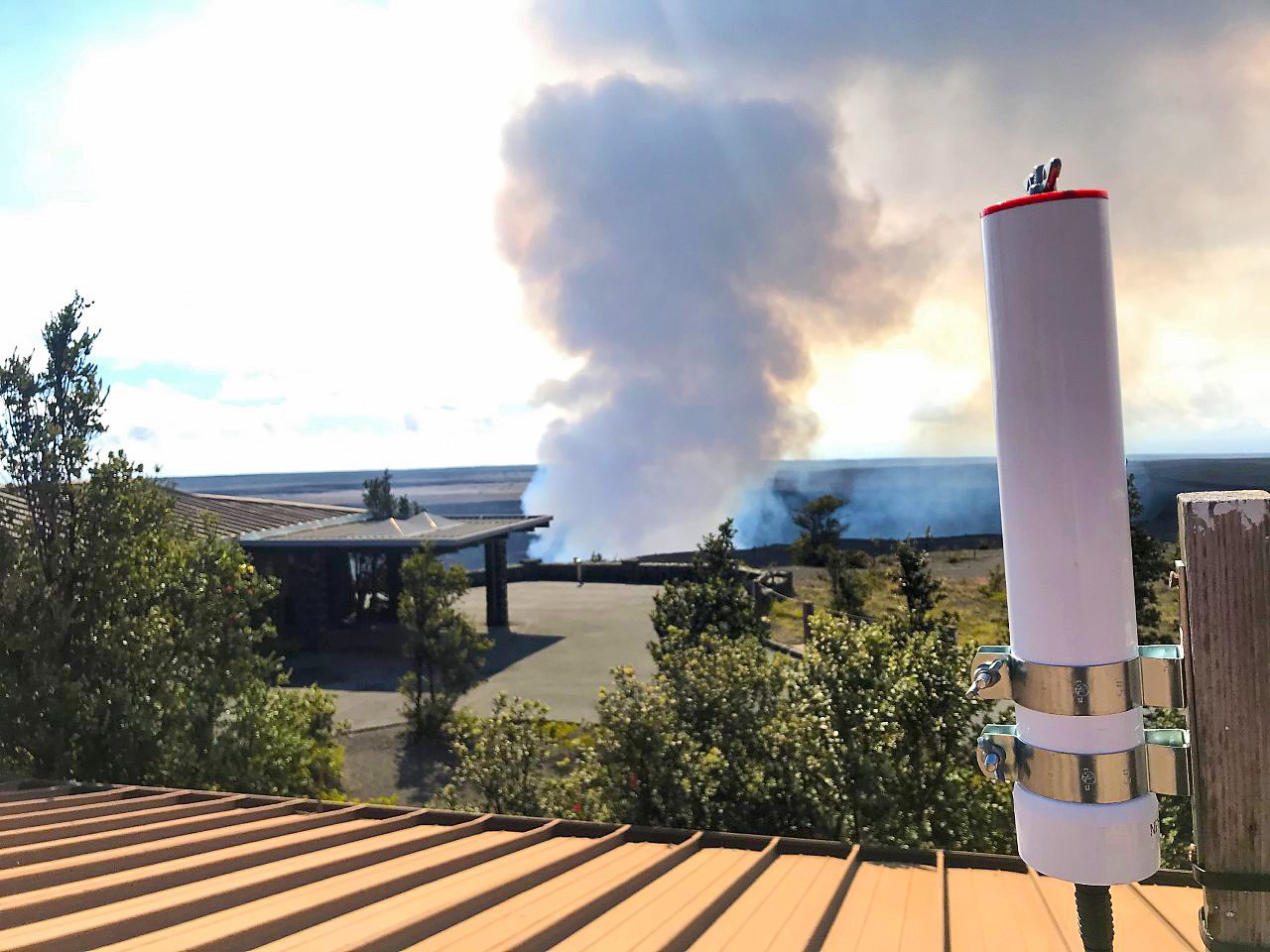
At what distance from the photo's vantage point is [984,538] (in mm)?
59281

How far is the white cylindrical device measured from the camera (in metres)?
1.54

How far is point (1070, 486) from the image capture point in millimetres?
1547

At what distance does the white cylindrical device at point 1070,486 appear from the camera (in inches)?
60.8

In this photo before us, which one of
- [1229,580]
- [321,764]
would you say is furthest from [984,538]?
[1229,580]

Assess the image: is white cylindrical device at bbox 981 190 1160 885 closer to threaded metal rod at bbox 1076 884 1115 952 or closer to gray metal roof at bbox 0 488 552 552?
threaded metal rod at bbox 1076 884 1115 952

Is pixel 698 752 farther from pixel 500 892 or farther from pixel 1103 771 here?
pixel 1103 771

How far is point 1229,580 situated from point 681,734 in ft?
23.0

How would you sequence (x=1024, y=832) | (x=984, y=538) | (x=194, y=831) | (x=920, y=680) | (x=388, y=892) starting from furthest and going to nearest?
(x=984, y=538)
(x=920, y=680)
(x=194, y=831)
(x=388, y=892)
(x=1024, y=832)

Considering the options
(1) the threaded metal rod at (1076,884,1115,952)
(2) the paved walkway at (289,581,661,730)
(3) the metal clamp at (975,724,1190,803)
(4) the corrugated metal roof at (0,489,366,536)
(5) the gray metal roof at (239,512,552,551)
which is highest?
(4) the corrugated metal roof at (0,489,366,536)

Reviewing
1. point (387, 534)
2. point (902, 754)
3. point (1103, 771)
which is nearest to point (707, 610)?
point (902, 754)

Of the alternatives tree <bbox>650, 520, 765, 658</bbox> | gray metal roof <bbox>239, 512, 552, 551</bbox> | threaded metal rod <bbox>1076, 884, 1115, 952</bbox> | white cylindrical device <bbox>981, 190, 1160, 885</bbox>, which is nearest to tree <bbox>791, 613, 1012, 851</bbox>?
threaded metal rod <bbox>1076, 884, 1115, 952</bbox>

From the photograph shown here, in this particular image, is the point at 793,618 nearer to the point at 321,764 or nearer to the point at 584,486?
the point at 321,764

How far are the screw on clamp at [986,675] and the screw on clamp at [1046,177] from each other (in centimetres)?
94

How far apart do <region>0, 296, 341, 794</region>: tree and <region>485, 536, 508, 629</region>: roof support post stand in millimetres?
16191
